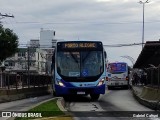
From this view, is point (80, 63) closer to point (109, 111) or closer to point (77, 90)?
point (77, 90)

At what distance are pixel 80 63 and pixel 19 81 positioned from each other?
400 inches

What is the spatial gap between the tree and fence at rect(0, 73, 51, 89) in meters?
22.0

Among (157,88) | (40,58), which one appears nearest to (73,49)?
(157,88)

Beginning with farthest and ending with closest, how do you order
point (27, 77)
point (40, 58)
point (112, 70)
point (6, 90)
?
point (40, 58) < point (112, 70) < point (27, 77) < point (6, 90)

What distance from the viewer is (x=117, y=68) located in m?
58.0

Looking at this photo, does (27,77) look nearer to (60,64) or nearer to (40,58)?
(60,64)

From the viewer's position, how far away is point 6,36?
7006 centimetres

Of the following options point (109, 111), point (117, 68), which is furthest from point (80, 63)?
point (117, 68)

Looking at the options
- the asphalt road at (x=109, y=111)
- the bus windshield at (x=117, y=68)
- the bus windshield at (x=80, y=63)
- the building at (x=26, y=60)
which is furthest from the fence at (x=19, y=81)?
the building at (x=26, y=60)

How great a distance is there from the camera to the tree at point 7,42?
70.2 metres

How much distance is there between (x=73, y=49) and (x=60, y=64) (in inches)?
47.8

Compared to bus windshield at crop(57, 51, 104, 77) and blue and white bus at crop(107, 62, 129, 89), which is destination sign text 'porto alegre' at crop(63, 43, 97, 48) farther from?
blue and white bus at crop(107, 62, 129, 89)

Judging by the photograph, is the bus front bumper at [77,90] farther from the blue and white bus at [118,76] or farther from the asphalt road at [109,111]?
the blue and white bus at [118,76]

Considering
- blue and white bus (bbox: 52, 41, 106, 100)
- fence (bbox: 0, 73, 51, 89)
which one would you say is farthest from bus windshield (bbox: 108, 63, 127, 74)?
blue and white bus (bbox: 52, 41, 106, 100)
